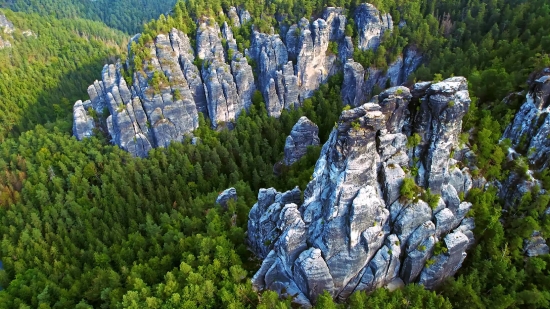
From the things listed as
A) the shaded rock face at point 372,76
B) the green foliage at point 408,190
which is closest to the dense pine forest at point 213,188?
the shaded rock face at point 372,76

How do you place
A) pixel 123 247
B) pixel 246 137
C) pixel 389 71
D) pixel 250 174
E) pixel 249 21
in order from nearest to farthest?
pixel 123 247 → pixel 250 174 → pixel 246 137 → pixel 389 71 → pixel 249 21

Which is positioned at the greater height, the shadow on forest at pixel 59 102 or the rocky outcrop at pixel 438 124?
the rocky outcrop at pixel 438 124

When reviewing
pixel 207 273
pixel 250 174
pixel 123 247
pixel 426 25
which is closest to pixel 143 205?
pixel 123 247

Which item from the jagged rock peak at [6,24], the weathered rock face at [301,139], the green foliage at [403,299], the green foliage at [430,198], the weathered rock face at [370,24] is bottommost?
the green foliage at [403,299]

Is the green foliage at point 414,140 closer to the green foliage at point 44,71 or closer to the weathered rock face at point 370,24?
the weathered rock face at point 370,24

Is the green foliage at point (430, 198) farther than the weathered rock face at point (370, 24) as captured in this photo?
No

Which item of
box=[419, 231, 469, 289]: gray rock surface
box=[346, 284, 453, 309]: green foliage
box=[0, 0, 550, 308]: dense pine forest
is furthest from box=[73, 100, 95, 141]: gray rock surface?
box=[419, 231, 469, 289]: gray rock surface

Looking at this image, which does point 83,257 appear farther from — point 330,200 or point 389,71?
point 389,71
